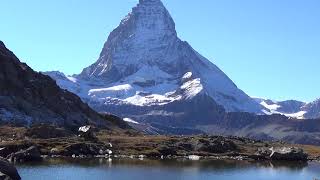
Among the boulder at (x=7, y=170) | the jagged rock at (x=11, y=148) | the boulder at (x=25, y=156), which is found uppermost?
the jagged rock at (x=11, y=148)

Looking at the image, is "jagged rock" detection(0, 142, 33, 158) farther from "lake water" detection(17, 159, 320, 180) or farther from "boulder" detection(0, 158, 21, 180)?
"boulder" detection(0, 158, 21, 180)

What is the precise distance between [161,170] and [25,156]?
105ft

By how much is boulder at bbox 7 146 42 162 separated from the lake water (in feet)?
9.18

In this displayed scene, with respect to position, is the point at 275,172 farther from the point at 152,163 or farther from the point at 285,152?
the point at 285,152

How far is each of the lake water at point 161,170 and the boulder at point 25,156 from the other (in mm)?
2799

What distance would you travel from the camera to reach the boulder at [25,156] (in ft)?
462

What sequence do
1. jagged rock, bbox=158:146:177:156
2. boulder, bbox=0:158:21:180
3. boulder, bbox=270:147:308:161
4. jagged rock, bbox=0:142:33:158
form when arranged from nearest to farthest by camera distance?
boulder, bbox=0:158:21:180 → jagged rock, bbox=0:142:33:158 → jagged rock, bbox=158:146:177:156 → boulder, bbox=270:147:308:161

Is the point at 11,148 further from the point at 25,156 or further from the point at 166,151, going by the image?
the point at 166,151

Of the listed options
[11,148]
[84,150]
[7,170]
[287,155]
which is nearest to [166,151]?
[84,150]

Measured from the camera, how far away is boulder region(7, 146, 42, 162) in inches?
5546

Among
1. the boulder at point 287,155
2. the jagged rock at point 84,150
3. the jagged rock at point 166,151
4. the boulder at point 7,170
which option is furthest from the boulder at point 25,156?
the boulder at point 287,155

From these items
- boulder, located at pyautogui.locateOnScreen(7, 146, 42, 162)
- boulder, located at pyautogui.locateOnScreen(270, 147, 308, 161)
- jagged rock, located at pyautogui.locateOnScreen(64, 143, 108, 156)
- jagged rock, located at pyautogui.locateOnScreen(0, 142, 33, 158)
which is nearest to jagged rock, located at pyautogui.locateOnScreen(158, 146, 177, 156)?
jagged rock, located at pyautogui.locateOnScreen(64, 143, 108, 156)

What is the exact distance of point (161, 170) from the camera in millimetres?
136250

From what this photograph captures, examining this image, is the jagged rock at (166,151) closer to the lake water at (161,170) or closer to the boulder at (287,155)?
the lake water at (161,170)
